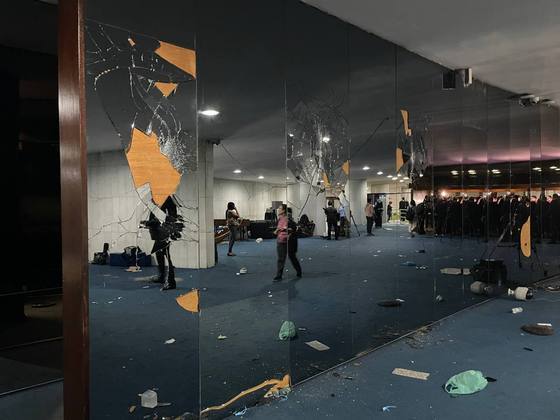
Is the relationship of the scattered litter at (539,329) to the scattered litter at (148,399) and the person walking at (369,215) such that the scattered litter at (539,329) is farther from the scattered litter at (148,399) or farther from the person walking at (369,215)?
the scattered litter at (148,399)

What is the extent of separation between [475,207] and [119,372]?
16.5 ft

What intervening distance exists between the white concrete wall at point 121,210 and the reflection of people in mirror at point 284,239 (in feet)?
2.49

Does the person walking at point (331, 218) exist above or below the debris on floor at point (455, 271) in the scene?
above

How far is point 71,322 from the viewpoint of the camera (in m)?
1.87

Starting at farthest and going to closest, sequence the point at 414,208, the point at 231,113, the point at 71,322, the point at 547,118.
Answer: the point at 547,118, the point at 414,208, the point at 231,113, the point at 71,322

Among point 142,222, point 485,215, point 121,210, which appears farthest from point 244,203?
point 485,215

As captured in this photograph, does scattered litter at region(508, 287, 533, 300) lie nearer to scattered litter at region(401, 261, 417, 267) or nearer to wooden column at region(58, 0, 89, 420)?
scattered litter at region(401, 261, 417, 267)

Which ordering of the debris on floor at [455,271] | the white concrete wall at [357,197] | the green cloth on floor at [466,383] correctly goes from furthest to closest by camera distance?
the debris on floor at [455,271] < the white concrete wall at [357,197] < the green cloth on floor at [466,383]

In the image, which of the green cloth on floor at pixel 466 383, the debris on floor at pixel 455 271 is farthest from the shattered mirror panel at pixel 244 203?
the debris on floor at pixel 455 271

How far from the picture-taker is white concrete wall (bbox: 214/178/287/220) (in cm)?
279

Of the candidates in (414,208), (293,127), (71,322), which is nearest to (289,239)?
(293,127)

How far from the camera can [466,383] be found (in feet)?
10.2

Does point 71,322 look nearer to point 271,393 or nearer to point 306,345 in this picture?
point 271,393

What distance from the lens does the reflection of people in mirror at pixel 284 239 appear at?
10.3ft
